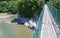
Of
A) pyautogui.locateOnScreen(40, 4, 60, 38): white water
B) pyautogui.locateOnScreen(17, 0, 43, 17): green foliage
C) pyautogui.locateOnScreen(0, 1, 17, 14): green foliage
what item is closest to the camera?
pyautogui.locateOnScreen(40, 4, 60, 38): white water

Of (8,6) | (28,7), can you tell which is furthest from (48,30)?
(8,6)

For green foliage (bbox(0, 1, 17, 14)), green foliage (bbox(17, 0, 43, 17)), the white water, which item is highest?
the white water

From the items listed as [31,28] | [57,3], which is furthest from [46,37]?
[57,3]

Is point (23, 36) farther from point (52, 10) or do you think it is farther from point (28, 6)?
point (28, 6)

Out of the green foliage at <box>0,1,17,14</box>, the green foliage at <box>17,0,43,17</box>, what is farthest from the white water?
the green foliage at <box>0,1,17,14</box>

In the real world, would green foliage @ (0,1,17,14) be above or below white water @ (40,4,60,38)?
below

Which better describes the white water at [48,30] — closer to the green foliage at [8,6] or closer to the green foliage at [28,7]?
the green foliage at [28,7]

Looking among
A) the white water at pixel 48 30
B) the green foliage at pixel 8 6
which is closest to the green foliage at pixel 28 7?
the green foliage at pixel 8 6

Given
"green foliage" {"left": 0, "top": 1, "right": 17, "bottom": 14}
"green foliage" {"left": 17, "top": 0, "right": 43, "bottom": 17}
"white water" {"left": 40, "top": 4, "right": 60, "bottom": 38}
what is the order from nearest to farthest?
"white water" {"left": 40, "top": 4, "right": 60, "bottom": 38} < "green foliage" {"left": 17, "top": 0, "right": 43, "bottom": 17} < "green foliage" {"left": 0, "top": 1, "right": 17, "bottom": 14}

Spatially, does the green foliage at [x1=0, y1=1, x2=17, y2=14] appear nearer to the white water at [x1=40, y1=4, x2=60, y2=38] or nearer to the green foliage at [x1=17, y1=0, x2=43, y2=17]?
the green foliage at [x1=17, y1=0, x2=43, y2=17]

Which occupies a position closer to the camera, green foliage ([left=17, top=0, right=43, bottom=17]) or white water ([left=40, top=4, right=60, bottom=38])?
white water ([left=40, top=4, right=60, bottom=38])

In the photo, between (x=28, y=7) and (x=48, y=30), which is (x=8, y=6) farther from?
(x=48, y=30)
